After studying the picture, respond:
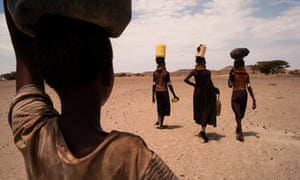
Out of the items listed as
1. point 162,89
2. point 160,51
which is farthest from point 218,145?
point 160,51

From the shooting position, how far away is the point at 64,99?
1.00 metres

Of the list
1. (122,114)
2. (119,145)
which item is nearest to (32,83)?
(119,145)

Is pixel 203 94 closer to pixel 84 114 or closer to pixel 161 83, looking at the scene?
pixel 161 83

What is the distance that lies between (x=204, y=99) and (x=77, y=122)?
565cm

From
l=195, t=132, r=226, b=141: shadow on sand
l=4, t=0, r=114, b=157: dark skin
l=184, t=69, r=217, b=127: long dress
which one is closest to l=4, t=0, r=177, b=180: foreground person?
l=4, t=0, r=114, b=157: dark skin

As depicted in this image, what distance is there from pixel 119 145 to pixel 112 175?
99 millimetres

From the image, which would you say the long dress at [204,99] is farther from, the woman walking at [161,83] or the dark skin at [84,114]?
the dark skin at [84,114]

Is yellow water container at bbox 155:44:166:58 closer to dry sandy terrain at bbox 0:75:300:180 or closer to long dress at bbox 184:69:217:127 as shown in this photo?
long dress at bbox 184:69:217:127

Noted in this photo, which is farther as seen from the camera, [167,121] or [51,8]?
[167,121]

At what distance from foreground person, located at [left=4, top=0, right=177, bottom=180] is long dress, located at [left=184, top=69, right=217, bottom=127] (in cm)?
554

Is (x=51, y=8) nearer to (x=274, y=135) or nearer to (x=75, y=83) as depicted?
(x=75, y=83)

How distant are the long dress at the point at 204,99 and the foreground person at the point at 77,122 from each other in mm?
5538

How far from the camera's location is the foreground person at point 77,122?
88cm

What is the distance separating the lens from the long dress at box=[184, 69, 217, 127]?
6383 mm
